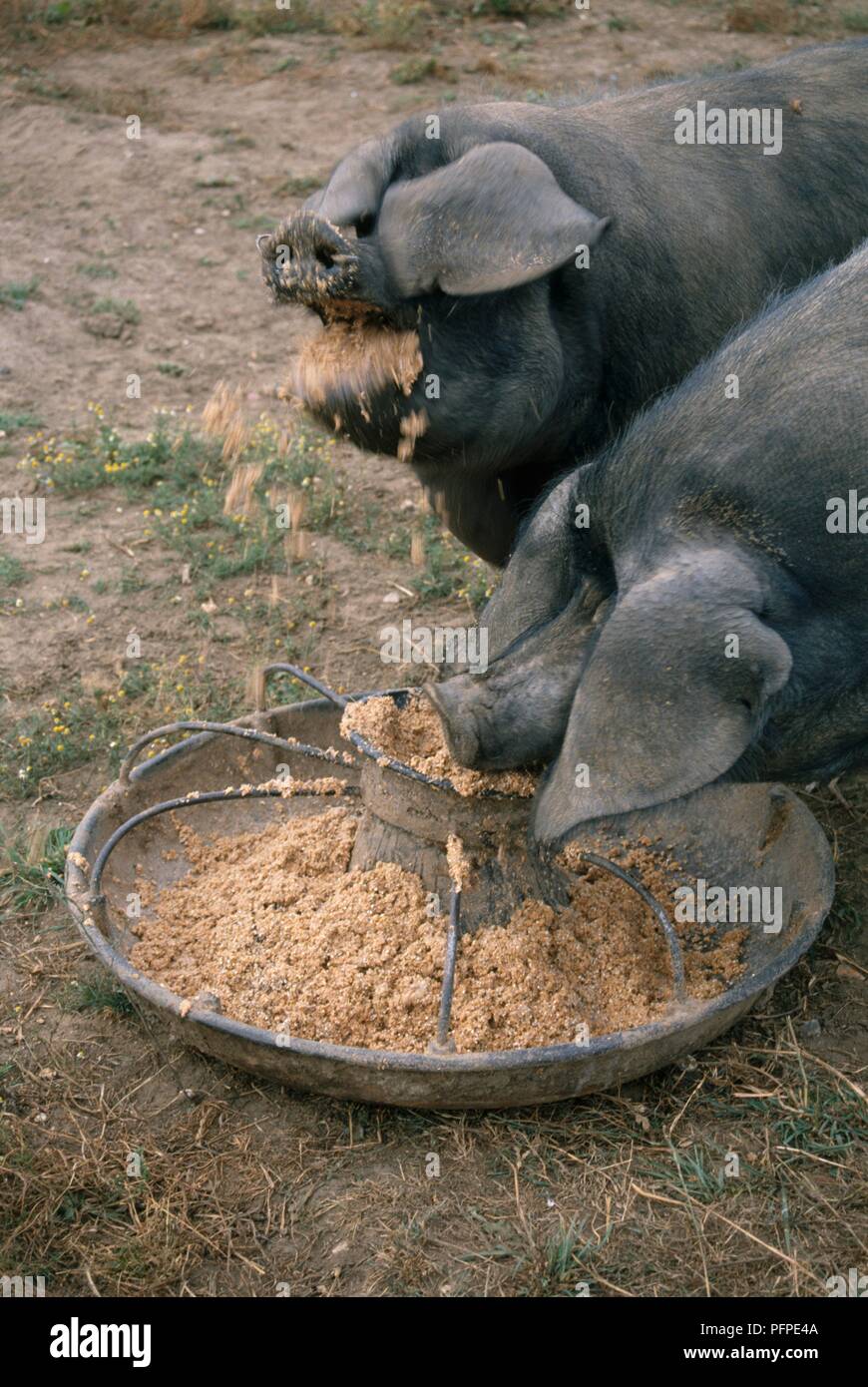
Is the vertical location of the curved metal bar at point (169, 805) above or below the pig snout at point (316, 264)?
below

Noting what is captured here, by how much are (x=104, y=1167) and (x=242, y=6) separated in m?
11.0

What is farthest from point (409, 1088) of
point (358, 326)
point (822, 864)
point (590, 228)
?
point (590, 228)

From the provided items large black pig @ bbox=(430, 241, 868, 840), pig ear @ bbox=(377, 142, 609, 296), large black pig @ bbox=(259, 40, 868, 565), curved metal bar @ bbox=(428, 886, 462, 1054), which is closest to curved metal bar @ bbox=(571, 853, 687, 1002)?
curved metal bar @ bbox=(428, 886, 462, 1054)

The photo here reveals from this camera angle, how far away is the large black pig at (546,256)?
3762mm

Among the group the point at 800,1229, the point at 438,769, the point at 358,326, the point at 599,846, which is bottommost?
the point at 800,1229

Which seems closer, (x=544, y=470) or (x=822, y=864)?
(x=822, y=864)

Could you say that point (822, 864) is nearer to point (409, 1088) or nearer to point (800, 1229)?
point (800, 1229)

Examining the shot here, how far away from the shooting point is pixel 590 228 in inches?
149

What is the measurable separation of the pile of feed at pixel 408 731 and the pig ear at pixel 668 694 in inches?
32.4

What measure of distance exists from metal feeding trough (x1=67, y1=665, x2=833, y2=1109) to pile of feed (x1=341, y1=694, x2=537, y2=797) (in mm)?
59
